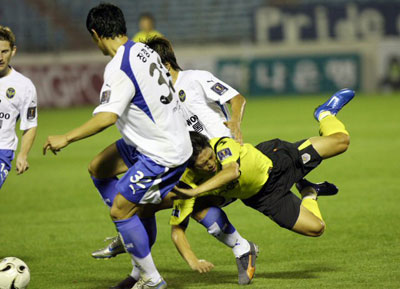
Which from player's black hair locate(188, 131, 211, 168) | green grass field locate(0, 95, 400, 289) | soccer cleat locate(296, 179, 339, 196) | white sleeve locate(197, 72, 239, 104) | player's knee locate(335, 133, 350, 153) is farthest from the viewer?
soccer cleat locate(296, 179, 339, 196)

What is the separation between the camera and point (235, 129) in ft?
19.5

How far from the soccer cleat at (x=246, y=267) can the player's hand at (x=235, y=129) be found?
2.86 ft

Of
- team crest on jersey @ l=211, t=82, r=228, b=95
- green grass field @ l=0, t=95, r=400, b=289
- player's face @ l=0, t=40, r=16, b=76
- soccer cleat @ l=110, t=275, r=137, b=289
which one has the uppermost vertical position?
player's face @ l=0, t=40, r=16, b=76

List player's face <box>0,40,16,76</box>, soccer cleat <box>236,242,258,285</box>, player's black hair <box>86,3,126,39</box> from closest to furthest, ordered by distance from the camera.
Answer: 1. player's black hair <box>86,3,126,39</box>
2. soccer cleat <box>236,242,258,285</box>
3. player's face <box>0,40,16,76</box>

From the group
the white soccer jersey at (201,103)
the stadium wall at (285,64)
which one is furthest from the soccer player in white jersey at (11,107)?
the stadium wall at (285,64)

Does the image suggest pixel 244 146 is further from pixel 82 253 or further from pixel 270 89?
pixel 270 89

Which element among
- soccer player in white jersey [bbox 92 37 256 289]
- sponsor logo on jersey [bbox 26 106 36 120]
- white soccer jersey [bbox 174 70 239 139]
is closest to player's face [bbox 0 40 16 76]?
sponsor logo on jersey [bbox 26 106 36 120]

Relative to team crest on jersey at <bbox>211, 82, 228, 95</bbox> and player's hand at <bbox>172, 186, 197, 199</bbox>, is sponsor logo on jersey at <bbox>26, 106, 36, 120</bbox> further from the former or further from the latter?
player's hand at <bbox>172, 186, 197, 199</bbox>

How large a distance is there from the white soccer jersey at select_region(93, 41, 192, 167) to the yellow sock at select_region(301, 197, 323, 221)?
1.45 meters

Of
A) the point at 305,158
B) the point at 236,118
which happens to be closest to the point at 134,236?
the point at 236,118

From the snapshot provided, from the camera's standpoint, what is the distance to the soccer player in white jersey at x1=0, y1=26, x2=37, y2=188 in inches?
252

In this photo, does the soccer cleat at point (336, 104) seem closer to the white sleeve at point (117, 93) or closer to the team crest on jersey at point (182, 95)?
the team crest on jersey at point (182, 95)

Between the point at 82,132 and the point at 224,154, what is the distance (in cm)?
124

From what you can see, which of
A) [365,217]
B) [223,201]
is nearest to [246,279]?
[223,201]
